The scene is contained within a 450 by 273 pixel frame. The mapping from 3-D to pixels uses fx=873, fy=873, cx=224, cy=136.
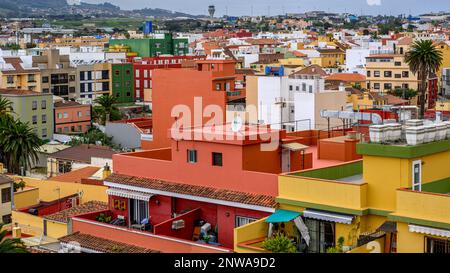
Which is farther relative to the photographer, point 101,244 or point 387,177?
point 101,244

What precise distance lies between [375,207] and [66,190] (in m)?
17.6

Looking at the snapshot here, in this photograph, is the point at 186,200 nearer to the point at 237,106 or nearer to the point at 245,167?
the point at 245,167

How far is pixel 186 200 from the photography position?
1708 centimetres

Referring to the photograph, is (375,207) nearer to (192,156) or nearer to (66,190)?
(192,156)

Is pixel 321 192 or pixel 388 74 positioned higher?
pixel 388 74

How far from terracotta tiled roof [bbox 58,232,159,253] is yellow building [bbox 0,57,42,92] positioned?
50.2 m

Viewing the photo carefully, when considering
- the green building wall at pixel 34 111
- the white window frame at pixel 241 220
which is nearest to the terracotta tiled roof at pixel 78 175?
the white window frame at pixel 241 220

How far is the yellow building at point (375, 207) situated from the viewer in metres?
12.5

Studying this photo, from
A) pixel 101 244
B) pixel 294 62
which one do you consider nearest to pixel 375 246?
pixel 101 244

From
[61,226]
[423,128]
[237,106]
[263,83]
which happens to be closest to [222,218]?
[423,128]

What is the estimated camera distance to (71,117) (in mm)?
59156

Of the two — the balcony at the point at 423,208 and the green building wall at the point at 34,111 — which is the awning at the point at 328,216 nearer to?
the balcony at the point at 423,208

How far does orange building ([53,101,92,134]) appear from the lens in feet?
191

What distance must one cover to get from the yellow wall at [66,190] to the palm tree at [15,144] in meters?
8.43
